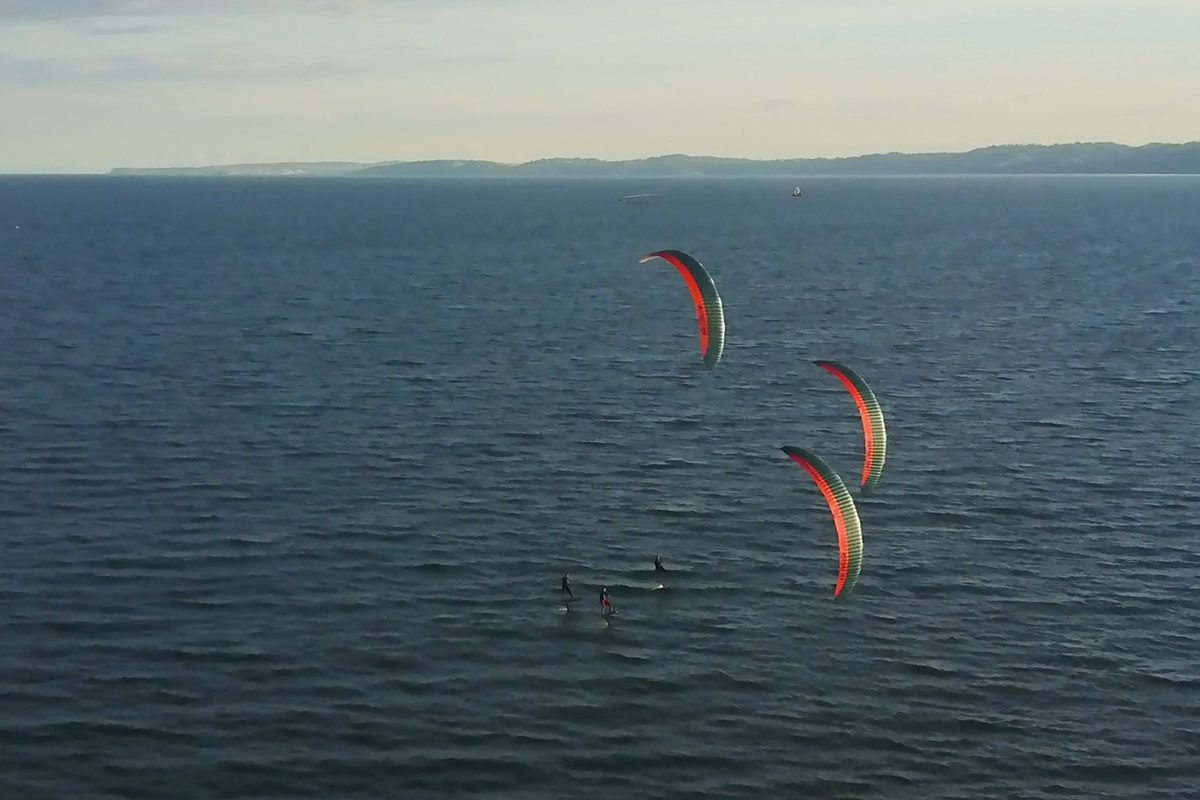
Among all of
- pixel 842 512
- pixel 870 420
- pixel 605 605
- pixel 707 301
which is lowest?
pixel 605 605

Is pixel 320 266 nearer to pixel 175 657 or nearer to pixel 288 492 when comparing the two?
pixel 288 492

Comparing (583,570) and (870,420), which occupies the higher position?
(870,420)

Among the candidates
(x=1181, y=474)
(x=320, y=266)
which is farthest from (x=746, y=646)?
(x=320, y=266)

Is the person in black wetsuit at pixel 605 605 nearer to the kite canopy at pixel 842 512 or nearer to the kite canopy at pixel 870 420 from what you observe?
the kite canopy at pixel 842 512

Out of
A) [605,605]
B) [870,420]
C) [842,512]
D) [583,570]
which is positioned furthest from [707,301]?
[583,570]

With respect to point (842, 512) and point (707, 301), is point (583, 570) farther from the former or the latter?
point (842, 512)

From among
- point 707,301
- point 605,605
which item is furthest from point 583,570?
point 707,301

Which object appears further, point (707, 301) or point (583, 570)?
point (583, 570)

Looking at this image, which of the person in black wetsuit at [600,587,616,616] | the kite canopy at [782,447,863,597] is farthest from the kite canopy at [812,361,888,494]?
the person in black wetsuit at [600,587,616,616]

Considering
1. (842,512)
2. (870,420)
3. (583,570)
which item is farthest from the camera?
(583,570)

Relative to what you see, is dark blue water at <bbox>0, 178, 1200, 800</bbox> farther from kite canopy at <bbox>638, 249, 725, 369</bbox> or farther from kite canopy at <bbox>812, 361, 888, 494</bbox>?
kite canopy at <bbox>638, 249, 725, 369</bbox>

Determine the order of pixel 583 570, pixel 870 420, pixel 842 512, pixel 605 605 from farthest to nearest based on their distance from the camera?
pixel 583 570 < pixel 605 605 < pixel 870 420 < pixel 842 512

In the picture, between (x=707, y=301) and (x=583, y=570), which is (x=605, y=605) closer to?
(x=583, y=570)
